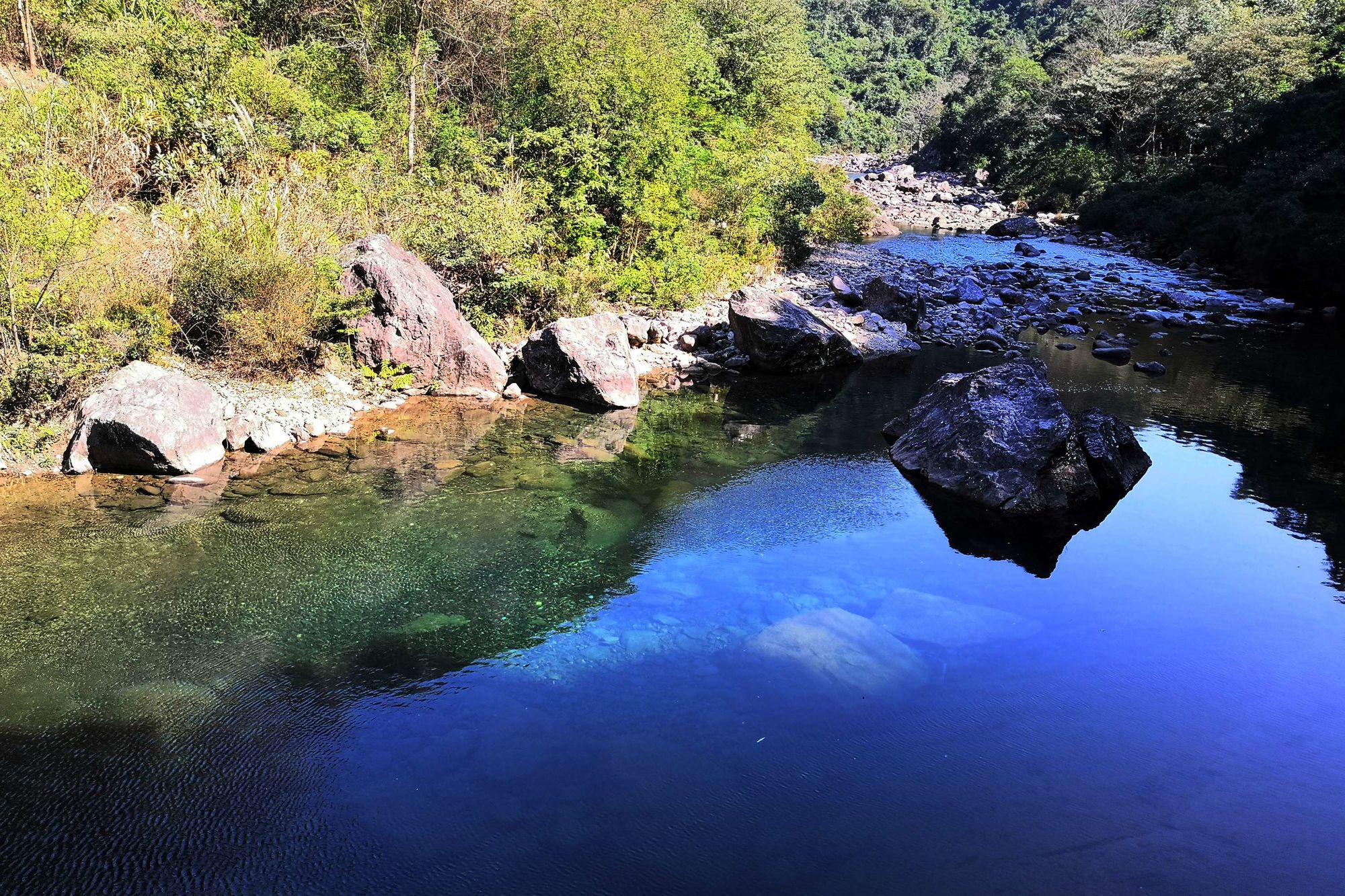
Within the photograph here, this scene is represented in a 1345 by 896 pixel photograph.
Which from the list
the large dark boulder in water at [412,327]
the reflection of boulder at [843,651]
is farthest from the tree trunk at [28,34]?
the reflection of boulder at [843,651]

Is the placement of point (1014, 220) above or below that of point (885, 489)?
above

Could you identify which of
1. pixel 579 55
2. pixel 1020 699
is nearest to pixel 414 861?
pixel 1020 699

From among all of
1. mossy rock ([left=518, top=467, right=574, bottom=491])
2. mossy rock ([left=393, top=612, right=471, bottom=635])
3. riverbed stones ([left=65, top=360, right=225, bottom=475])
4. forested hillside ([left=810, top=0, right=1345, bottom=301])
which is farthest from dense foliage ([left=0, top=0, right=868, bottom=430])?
forested hillside ([left=810, top=0, right=1345, bottom=301])

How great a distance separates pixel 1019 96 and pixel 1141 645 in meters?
52.1

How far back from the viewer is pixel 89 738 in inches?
212

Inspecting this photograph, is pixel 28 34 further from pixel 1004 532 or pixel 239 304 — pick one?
pixel 1004 532

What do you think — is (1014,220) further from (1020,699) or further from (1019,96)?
(1020,699)

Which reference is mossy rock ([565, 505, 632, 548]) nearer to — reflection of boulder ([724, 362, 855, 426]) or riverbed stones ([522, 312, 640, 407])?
riverbed stones ([522, 312, 640, 407])

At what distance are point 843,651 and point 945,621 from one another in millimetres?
1174

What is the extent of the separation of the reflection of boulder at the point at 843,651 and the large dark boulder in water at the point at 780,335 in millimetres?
8070

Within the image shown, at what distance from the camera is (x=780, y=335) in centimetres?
1468

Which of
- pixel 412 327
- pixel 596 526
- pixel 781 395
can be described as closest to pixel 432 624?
pixel 596 526

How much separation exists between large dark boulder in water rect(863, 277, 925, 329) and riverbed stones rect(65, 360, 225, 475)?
43.5ft

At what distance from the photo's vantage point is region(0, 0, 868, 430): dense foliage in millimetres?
9617
